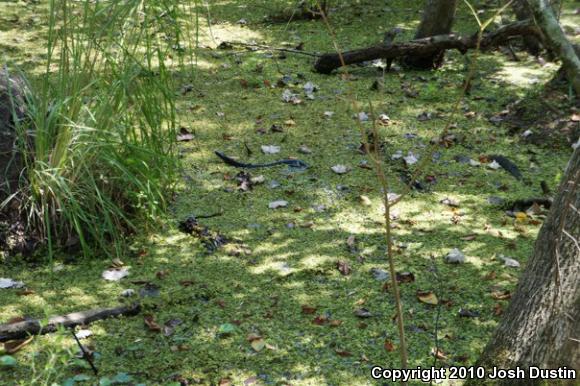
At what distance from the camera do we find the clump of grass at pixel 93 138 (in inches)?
134

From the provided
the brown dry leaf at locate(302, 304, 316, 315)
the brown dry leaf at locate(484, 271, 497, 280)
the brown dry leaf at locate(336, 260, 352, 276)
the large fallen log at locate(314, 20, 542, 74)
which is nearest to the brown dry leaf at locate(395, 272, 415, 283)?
the brown dry leaf at locate(336, 260, 352, 276)

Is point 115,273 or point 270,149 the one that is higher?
point 270,149

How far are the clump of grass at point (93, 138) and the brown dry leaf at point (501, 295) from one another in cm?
159

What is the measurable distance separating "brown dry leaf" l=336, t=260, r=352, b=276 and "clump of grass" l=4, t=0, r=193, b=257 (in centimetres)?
90

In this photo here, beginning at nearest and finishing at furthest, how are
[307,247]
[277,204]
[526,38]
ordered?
[307,247] < [277,204] < [526,38]

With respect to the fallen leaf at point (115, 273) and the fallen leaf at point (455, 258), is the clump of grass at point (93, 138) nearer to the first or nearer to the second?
the fallen leaf at point (115, 273)

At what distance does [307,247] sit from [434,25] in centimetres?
288

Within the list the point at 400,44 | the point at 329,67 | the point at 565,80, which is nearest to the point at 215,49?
the point at 329,67

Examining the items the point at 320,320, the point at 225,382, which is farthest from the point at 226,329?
the point at 320,320

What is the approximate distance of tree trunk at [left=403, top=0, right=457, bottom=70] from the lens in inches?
230

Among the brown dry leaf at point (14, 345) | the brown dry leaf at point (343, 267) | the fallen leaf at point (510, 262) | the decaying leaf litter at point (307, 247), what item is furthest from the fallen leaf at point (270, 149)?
the brown dry leaf at point (14, 345)

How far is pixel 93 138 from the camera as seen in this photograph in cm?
345

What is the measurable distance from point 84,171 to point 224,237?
739 millimetres

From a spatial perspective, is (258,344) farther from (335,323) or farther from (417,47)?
(417,47)
